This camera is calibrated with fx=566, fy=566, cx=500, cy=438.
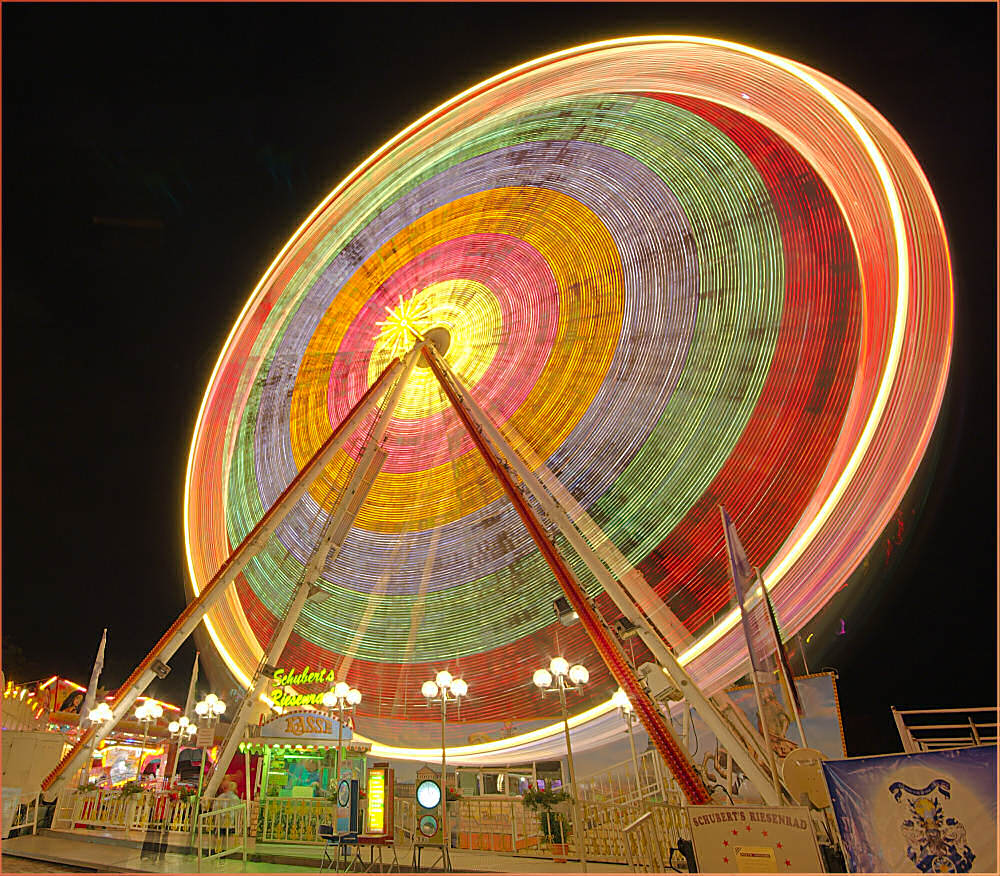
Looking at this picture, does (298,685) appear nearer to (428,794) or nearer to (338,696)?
(338,696)

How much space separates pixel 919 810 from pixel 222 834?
11.5 m

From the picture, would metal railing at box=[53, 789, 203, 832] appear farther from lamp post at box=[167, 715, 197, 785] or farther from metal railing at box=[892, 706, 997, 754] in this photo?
metal railing at box=[892, 706, 997, 754]

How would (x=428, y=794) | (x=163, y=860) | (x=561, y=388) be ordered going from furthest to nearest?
(x=561, y=388) → (x=428, y=794) → (x=163, y=860)

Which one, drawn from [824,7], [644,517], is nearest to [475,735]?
[644,517]

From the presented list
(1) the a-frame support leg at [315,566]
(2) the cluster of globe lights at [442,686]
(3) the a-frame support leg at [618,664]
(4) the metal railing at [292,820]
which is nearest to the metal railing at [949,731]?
(3) the a-frame support leg at [618,664]

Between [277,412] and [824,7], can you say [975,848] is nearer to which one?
[824,7]

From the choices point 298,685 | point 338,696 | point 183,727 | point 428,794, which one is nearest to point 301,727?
point 338,696

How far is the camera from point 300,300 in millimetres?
14977

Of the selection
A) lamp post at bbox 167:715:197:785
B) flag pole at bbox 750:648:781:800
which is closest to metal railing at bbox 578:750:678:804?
flag pole at bbox 750:648:781:800

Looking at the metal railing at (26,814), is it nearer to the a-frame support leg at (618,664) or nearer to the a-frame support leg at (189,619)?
the a-frame support leg at (189,619)

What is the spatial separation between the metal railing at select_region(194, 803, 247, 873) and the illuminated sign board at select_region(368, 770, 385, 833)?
2350mm

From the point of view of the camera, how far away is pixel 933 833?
442 cm

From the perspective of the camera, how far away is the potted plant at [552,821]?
9.79 metres

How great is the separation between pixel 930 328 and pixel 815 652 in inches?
555
